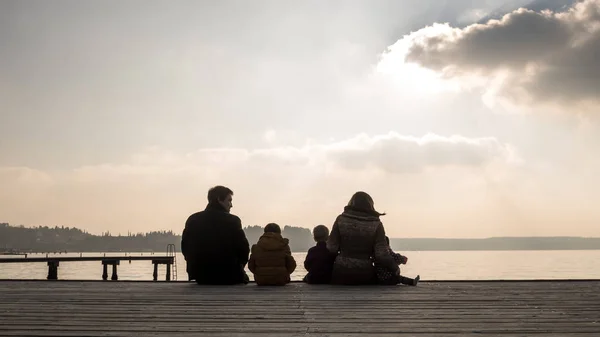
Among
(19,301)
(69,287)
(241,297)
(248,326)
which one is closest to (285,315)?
(248,326)

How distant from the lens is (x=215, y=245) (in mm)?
9266

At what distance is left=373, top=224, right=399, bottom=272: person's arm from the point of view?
29.8ft

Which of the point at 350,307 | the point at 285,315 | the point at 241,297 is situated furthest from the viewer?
the point at 241,297

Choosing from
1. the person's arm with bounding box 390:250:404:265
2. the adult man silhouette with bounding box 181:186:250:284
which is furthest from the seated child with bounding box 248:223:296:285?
the person's arm with bounding box 390:250:404:265

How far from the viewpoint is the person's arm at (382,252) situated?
9.09 m

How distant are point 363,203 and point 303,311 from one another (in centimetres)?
367

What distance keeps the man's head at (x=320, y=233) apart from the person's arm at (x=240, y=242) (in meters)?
1.34

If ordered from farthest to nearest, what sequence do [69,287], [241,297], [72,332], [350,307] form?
[69,287]
[241,297]
[350,307]
[72,332]

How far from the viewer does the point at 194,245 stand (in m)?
9.31

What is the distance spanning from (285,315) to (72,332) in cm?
196

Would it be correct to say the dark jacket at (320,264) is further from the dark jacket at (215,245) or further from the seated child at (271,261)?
the dark jacket at (215,245)

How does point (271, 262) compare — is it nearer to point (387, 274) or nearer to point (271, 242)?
point (271, 242)

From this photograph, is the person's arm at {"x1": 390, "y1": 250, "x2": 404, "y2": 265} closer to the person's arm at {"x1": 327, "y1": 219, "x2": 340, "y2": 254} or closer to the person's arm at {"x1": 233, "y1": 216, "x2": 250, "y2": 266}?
the person's arm at {"x1": 327, "y1": 219, "x2": 340, "y2": 254}

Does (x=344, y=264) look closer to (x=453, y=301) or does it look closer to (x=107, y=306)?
(x=453, y=301)
